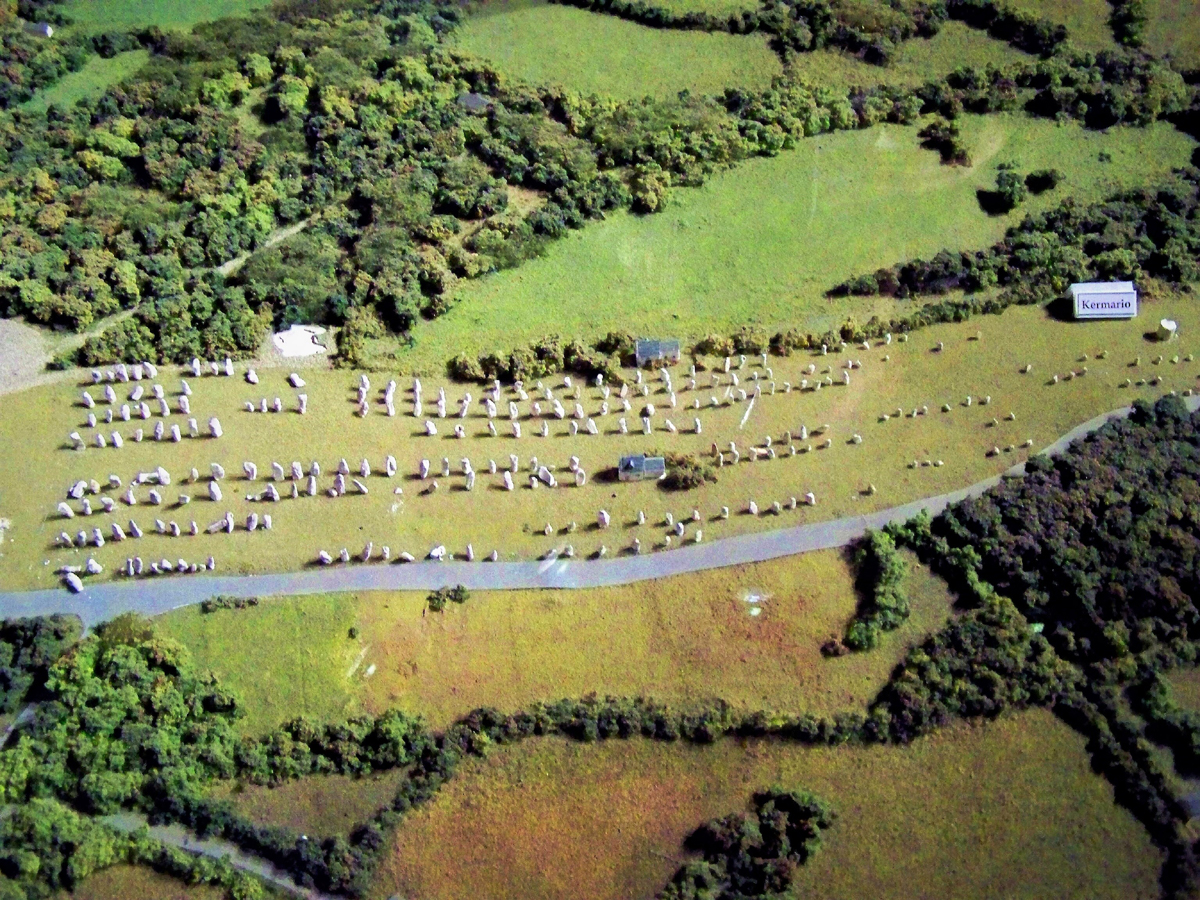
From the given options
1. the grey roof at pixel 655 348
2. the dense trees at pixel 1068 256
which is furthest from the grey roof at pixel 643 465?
the dense trees at pixel 1068 256

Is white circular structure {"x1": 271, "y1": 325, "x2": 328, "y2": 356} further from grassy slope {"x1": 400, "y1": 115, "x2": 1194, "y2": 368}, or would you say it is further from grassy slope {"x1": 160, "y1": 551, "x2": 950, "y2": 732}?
grassy slope {"x1": 160, "y1": 551, "x2": 950, "y2": 732}

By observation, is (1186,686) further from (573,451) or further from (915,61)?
(915,61)

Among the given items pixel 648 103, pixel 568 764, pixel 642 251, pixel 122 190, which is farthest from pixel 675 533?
pixel 122 190

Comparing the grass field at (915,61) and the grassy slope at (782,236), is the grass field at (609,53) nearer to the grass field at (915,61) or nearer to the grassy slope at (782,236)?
the grass field at (915,61)

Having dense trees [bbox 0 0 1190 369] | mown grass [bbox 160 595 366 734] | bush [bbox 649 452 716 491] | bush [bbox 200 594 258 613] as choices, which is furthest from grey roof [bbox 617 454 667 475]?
bush [bbox 200 594 258 613]

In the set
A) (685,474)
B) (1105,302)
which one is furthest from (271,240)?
(1105,302)
